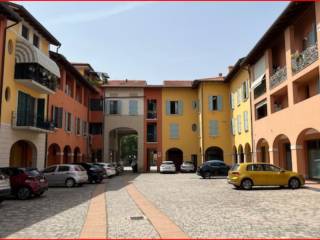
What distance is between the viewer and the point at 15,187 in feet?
50.3

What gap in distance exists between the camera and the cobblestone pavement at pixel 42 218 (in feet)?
26.9

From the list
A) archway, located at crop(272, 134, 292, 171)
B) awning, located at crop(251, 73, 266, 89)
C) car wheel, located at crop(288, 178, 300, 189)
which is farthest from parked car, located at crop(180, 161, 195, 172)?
car wheel, located at crop(288, 178, 300, 189)

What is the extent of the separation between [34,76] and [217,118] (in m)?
23.7

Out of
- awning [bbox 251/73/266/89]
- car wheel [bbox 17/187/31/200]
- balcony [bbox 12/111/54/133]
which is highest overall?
awning [bbox 251/73/266/89]

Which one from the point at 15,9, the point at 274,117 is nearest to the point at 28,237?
the point at 15,9

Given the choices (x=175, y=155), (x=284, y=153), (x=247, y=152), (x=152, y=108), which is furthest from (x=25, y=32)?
(x=175, y=155)

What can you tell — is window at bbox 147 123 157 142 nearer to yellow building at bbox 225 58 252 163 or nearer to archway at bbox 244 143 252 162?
yellow building at bbox 225 58 252 163

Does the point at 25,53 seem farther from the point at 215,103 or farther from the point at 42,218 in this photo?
the point at 215,103

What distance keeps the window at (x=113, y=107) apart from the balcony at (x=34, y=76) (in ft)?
61.2

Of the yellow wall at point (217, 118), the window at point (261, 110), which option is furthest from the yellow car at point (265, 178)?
the yellow wall at point (217, 118)

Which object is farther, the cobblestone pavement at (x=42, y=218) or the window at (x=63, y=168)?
the window at (x=63, y=168)

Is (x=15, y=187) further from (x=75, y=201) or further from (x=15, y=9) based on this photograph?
(x=15, y=9)

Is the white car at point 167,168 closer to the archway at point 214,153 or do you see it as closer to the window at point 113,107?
the archway at point 214,153

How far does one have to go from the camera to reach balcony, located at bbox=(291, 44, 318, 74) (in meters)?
18.4
